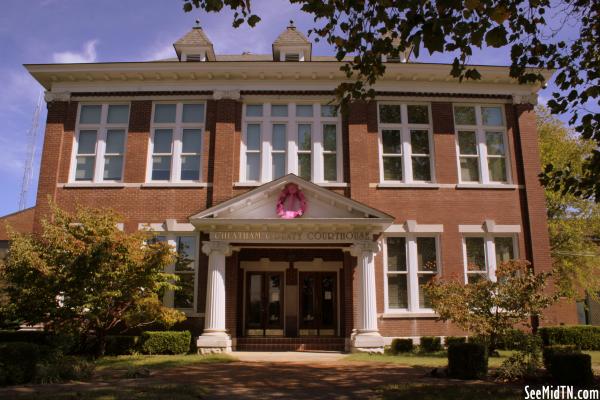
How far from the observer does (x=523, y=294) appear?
13164 millimetres

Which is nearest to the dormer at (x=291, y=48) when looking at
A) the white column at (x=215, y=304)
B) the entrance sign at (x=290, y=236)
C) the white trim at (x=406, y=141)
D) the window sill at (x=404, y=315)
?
the white trim at (x=406, y=141)

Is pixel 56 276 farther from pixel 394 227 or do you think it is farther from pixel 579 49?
pixel 579 49

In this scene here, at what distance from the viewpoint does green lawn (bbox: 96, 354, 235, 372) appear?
13352mm

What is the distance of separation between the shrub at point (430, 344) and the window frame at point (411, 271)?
1.22 metres

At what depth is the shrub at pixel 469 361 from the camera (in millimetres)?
10781

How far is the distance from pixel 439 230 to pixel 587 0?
446 inches

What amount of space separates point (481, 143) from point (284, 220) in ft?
29.3

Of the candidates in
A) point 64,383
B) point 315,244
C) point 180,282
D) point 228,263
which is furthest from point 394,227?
point 64,383

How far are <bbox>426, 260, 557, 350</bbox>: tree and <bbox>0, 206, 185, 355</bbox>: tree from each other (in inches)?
331

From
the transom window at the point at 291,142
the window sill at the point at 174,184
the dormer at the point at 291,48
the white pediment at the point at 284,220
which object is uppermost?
the dormer at the point at 291,48

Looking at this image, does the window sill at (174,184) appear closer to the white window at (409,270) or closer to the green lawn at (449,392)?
the white window at (409,270)

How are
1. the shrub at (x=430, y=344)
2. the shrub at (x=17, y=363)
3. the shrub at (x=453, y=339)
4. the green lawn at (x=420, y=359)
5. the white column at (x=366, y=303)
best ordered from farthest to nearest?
the shrub at (x=430, y=344) → the white column at (x=366, y=303) → the shrub at (x=453, y=339) → the green lawn at (x=420, y=359) → the shrub at (x=17, y=363)

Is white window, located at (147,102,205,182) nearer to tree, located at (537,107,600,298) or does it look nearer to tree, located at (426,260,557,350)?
tree, located at (426,260,557,350)

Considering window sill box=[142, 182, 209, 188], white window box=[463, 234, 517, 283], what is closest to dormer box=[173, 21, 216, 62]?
window sill box=[142, 182, 209, 188]
